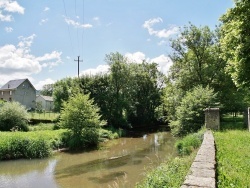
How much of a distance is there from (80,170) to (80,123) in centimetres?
747

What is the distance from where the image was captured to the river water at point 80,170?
11836mm

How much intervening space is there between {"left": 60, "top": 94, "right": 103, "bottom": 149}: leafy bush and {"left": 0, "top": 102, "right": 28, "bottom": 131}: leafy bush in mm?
7008

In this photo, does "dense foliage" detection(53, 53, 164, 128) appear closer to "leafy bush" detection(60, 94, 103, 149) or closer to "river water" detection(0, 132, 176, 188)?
"leafy bush" detection(60, 94, 103, 149)

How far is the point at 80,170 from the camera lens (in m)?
14.4

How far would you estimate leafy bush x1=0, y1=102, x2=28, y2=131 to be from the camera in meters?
26.0

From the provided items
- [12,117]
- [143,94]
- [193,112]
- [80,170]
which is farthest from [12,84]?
[193,112]

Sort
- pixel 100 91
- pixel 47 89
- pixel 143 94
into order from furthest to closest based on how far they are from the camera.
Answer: pixel 47 89
pixel 143 94
pixel 100 91

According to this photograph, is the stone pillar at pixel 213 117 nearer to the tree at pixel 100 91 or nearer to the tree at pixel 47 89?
the tree at pixel 100 91

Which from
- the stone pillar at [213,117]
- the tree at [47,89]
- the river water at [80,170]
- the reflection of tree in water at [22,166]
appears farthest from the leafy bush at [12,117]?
the tree at [47,89]

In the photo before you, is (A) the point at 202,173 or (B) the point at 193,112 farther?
(B) the point at 193,112

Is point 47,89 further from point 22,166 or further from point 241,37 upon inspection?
point 241,37

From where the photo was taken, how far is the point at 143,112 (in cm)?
4219

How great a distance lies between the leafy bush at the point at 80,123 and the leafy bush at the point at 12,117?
7008mm

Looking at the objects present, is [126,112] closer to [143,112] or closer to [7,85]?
[143,112]
